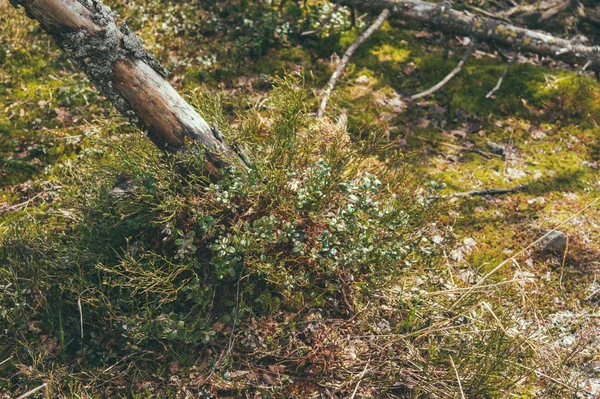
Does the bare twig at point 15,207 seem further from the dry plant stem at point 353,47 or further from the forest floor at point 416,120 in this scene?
the dry plant stem at point 353,47

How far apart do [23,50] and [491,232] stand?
240 inches

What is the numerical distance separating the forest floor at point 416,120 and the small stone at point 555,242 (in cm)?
7

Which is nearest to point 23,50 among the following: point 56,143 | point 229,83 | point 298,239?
point 56,143

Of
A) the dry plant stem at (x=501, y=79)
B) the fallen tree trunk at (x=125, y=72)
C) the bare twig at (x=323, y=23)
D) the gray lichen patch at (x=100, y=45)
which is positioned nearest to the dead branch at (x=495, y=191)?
the dry plant stem at (x=501, y=79)

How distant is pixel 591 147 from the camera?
20.7 ft

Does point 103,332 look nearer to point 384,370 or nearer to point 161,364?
point 161,364

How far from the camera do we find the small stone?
5211 millimetres

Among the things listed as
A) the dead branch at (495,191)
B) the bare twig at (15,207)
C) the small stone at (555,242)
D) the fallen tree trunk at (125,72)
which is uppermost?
the fallen tree trunk at (125,72)

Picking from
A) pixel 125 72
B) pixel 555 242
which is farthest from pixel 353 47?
pixel 125 72

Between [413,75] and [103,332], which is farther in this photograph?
[413,75]

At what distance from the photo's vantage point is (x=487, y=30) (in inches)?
273

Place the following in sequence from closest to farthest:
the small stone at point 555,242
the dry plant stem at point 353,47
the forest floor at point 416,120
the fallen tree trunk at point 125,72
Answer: the fallen tree trunk at point 125,72, the forest floor at point 416,120, the small stone at point 555,242, the dry plant stem at point 353,47

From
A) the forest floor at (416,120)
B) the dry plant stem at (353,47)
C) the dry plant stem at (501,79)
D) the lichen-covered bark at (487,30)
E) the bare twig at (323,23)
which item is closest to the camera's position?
the forest floor at (416,120)

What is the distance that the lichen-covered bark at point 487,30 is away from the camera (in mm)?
6707
